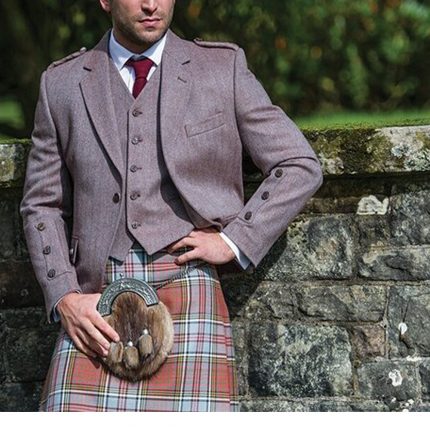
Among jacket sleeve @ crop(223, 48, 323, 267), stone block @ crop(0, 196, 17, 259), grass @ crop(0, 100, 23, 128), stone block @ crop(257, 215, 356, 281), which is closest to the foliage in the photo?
grass @ crop(0, 100, 23, 128)

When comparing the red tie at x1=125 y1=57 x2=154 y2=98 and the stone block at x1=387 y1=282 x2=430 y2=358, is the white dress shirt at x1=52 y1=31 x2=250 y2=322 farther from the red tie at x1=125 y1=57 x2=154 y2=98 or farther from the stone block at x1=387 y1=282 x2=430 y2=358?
the stone block at x1=387 y1=282 x2=430 y2=358

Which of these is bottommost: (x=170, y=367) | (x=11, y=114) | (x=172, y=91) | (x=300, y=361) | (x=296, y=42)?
(x=170, y=367)

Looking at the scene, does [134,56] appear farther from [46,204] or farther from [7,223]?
[7,223]

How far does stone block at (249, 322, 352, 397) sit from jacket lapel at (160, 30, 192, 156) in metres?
0.75

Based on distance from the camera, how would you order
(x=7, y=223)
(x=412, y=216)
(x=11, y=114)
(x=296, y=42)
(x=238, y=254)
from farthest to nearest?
(x=11, y=114)
(x=296, y=42)
(x=7, y=223)
(x=412, y=216)
(x=238, y=254)

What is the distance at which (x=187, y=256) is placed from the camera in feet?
13.2

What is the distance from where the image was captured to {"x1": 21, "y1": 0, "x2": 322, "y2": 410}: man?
403 cm

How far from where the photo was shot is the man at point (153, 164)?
403cm

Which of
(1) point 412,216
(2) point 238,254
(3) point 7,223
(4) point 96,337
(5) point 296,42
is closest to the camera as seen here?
(4) point 96,337

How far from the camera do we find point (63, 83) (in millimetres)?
4168

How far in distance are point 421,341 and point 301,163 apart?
2.38ft

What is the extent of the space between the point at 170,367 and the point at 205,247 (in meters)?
0.33

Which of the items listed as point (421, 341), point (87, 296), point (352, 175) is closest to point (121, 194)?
point (87, 296)

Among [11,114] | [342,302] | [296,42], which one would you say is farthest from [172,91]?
[11,114]
